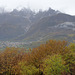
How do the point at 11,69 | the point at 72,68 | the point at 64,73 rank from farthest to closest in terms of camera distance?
the point at 11,69, the point at 72,68, the point at 64,73

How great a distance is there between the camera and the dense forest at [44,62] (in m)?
20.5

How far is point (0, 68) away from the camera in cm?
3256

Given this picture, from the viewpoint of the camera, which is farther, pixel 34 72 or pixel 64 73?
pixel 34 72

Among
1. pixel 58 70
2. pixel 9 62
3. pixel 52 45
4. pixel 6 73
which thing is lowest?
pixel 6 73

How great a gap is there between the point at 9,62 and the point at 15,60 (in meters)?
2.06

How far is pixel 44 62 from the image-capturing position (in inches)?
977

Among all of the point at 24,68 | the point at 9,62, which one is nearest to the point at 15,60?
the point at 9,62

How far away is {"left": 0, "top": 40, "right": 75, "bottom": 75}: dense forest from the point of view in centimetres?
2053

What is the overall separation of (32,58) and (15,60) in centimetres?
612

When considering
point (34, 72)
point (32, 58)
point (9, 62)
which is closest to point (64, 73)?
point (34, 72)

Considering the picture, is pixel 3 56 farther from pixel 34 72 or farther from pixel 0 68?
pixel 34 72

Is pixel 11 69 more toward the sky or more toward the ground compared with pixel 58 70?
more toward the ground

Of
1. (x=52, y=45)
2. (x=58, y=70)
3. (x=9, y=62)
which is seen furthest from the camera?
(x=52, y=45)

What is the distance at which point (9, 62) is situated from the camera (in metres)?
34.0
